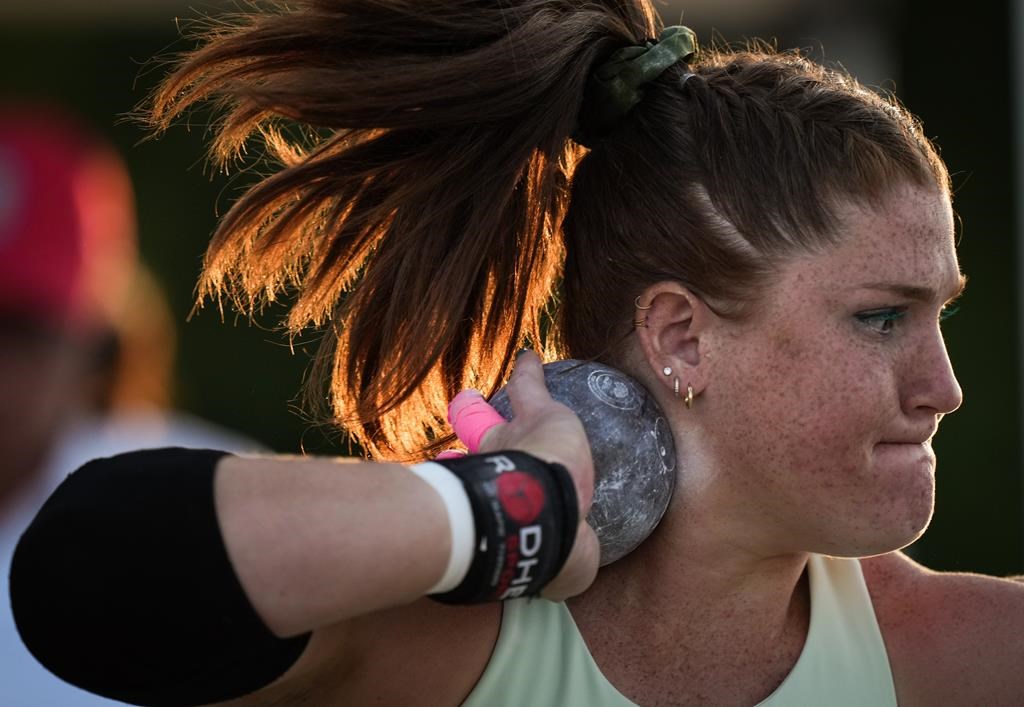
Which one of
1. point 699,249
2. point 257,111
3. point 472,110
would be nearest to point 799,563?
point 699,249

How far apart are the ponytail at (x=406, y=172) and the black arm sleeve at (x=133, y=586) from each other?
769 millimetres

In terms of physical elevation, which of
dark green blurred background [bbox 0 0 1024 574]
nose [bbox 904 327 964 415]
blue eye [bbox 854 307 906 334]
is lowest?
dark green blurred background [bbox 0 0 1024 574]

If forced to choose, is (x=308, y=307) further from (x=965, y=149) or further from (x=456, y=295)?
(x=965, y=149)

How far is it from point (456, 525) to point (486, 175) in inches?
35.8

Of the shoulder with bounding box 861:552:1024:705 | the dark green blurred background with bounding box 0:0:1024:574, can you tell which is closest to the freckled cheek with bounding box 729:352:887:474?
the shoulder with bounding box 861:552:1024:705

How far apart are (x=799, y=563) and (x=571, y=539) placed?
0.83 metres

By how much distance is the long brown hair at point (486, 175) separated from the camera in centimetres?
244

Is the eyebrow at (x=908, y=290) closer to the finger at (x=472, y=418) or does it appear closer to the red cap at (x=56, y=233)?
the finger at (x=472, y=418)

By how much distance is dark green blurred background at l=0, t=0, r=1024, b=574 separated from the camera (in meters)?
6.53

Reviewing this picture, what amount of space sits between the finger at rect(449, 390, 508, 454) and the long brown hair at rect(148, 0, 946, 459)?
0.21 meters

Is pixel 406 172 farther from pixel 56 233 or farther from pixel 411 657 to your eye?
pixel 56 233

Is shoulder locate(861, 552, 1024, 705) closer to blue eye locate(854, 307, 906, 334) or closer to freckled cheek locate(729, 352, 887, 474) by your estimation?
freckled cheek locate(729, 352, 887, 474)

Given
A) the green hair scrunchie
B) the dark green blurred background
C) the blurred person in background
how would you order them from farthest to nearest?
the dark green blurred background < the blurred person in background < the green hair scrunchie

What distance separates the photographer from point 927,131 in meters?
6.77
